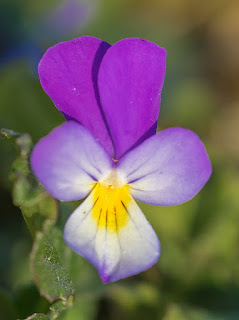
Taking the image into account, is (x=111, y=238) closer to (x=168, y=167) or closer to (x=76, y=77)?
(x=168, y=167)

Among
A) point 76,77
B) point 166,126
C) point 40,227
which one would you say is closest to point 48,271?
point 40,227

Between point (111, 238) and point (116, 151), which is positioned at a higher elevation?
point (116, 151)

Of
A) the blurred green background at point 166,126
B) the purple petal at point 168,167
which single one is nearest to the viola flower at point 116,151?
the purple petal at point 168,167

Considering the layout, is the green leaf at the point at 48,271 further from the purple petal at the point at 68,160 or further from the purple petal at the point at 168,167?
the purple petal at the point at 168,167

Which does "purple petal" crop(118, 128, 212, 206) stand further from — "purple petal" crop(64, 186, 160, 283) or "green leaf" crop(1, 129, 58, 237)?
"green leaf" crop(1, 129, 58, 237)

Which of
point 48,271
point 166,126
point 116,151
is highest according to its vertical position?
point 116,151

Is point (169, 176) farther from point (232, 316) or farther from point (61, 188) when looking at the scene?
point (232, 316)
